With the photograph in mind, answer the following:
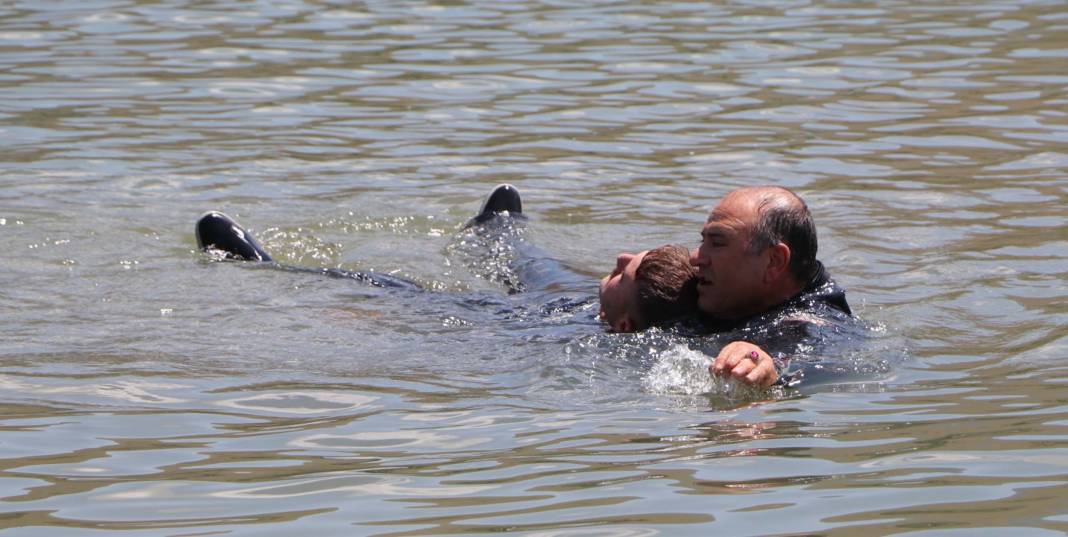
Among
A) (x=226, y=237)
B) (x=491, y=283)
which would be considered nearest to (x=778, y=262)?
(x=491, y=283)

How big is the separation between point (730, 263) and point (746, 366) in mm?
1141

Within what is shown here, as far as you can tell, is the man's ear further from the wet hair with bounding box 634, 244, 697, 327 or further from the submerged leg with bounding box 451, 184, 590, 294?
the submerged leg with bounding box 451, 184, 590, 294

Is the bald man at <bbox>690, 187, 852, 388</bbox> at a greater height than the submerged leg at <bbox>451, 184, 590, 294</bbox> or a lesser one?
greater

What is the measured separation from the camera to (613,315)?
711 centimetres

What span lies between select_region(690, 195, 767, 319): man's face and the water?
41 centimetres

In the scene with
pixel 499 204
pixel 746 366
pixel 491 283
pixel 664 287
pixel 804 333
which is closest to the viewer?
pixel 746 366

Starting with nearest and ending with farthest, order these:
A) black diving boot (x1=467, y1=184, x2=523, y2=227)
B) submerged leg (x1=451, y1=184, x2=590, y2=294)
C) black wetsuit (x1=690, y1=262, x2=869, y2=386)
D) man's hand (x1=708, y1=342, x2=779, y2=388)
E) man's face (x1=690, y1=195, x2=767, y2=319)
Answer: man's hand (x1=708, y1=342, x2=779, y2=388)
black wetsuit (x1=690, y1=262, x2=869, y2=386)
man's face (x1=690, y1=195, x2=767, y2=319)
submerged leg (x1=451, y1=184, x2=590, y2=294)
black diving boot (x1=467, y1=184, x2=523, y2=227)

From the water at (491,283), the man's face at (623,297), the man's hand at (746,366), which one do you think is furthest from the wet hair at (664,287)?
the man's hand at (746,366)

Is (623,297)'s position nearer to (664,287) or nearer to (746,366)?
(664,287)

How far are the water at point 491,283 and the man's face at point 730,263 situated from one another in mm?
405

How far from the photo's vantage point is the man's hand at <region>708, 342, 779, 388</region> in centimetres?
571

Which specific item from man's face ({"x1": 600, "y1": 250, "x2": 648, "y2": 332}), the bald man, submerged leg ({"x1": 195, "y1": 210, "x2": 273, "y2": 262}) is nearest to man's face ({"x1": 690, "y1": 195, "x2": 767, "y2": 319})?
the bald man

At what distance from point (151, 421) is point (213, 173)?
579 centimetres

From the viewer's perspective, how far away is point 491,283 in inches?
352
